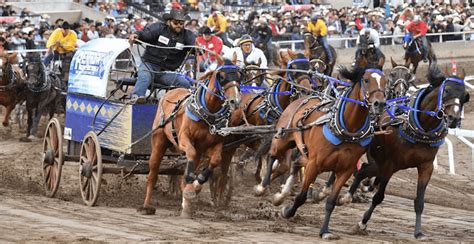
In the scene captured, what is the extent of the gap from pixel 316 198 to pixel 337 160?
247cm

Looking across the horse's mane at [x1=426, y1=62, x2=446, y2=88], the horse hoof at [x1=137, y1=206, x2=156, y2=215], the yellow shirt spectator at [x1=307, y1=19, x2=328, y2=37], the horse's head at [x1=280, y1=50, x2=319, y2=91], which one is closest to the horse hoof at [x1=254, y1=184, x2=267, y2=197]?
the horse hoof at [x1=137, y1=206, x2=156, y2=215]

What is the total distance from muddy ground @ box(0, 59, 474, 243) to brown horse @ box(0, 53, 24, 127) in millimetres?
2689

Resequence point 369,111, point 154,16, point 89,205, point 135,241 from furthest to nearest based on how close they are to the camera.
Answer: point 154,16 < point 89,205 < point 369,111 < point 135,241

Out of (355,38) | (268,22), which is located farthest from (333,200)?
(355,38)

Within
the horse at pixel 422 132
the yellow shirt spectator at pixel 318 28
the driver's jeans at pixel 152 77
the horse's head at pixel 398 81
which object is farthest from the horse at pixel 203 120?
the yellow shirt spectator at pixel 318 28

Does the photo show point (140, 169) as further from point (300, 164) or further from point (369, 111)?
point (369, 111)

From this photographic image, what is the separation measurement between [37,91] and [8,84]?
588 millimetres

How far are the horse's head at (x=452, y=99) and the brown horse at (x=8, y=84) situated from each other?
40.2 ft

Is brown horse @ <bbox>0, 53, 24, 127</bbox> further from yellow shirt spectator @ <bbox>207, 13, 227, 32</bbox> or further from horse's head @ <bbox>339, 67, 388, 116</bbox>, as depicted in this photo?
horse's head @ <bbox>339, 67, 388, 116</bbox>

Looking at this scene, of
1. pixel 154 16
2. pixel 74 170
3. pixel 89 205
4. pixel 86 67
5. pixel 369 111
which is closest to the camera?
pixel 369 111

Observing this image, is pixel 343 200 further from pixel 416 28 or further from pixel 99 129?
pixel 416 28

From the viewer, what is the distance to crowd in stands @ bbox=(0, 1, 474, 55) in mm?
29875

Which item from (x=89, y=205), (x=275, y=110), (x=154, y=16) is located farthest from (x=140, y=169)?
(x=154, y=16)

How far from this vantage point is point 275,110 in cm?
1568
